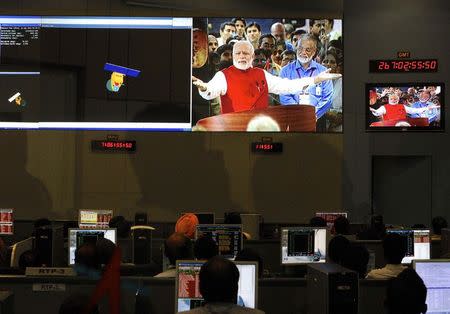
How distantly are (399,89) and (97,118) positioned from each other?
5.06m

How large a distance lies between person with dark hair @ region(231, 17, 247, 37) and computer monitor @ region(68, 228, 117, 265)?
17.5ft

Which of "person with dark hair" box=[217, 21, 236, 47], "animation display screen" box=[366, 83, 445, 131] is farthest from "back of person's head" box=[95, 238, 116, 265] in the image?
"animation display screen" box=[366, 83, 445, 131]

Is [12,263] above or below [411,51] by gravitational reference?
below

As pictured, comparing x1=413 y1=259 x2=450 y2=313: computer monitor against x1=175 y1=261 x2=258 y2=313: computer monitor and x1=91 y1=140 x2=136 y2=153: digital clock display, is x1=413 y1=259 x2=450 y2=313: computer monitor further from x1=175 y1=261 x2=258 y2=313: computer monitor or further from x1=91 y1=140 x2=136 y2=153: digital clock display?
Result: x1=91 y1=140 x2=136 y2=153: digital clock display

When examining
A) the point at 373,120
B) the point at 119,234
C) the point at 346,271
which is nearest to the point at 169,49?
the point at 373,120

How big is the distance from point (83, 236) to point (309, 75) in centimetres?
560

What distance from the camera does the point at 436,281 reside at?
153 inches

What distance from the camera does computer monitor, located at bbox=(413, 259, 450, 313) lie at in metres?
3.83

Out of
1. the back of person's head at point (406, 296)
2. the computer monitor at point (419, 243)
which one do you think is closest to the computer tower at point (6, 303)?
the back of person's head at point (406, 296)

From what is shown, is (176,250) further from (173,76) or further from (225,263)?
(173,76)

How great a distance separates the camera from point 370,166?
11805mm

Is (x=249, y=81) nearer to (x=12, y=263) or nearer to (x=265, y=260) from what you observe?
(x=265, y=260)

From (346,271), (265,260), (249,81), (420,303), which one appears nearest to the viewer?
(420,303)

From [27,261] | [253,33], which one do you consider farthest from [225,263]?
[253,33]
